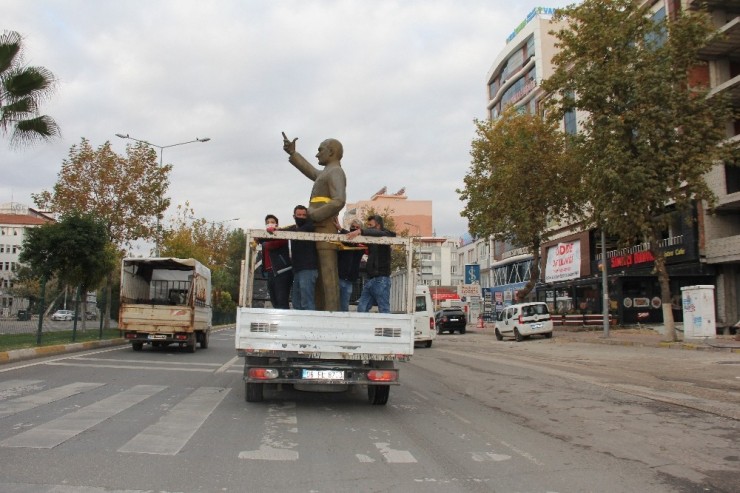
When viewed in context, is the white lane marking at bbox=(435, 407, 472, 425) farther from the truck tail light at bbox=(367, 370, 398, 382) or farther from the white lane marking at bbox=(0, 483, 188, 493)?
the white lane marking at bbox=(0, 483, 188, 493)

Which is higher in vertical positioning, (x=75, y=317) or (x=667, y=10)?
(x=667, y=10)

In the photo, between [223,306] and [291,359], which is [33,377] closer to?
[291,359]

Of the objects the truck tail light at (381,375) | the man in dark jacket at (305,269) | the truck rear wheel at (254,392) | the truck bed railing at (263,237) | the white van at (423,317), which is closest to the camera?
the truck tail light at (381,375)

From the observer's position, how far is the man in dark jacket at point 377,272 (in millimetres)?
8320

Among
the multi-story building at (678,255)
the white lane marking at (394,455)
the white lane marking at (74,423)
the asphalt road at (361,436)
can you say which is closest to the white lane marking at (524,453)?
the asphalt road at (361,436)

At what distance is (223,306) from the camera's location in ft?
176

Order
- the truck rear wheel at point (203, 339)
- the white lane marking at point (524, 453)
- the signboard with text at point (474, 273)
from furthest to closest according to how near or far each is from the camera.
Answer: the signboard with text at point (474, 273) → the truck rear wheel at point (203, 339) → the white lane marking at point (524, 453)

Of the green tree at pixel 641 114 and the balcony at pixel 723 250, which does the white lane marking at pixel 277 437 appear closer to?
the green tree at pixel 641 114

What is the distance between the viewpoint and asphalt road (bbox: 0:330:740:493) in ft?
15.5

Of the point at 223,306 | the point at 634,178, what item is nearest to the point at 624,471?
the point at 634,178

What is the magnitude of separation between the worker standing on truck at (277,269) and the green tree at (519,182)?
2568cm

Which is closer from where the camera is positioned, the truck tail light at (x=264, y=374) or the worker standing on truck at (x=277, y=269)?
the truck tail light at (x=264, y=374)

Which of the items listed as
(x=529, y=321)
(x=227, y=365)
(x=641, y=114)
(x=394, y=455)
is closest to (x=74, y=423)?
(x=394, y=455)

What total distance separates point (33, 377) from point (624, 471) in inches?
377
